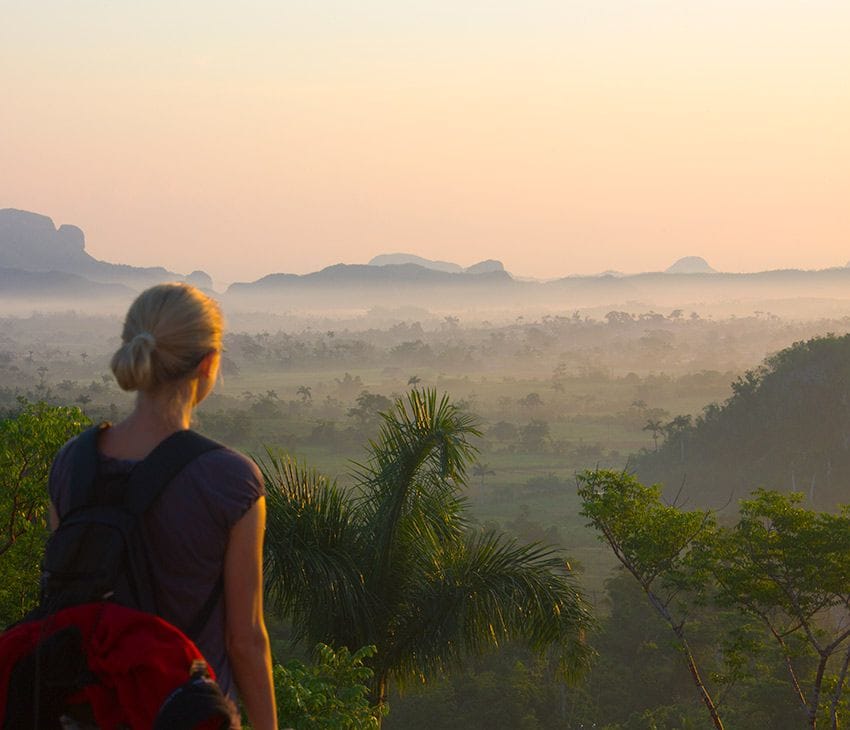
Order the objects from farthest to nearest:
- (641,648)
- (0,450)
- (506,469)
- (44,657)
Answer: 1. (506,469)
2. (641,648)
3. (0,450)
4. (44,657)

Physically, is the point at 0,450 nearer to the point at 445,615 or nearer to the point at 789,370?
the point at 445,615

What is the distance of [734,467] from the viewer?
150 feet

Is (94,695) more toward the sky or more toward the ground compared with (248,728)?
more toward the sky

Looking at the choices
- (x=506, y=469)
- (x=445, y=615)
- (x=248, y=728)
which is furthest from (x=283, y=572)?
(x=506, y=469)

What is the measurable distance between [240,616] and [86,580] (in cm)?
32

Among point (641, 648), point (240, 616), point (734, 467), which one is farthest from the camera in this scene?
point (734, 467)

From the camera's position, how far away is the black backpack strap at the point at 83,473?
198 centimetres

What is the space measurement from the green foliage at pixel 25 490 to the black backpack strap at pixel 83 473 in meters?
6.35

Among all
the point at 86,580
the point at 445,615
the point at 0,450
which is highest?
the point at 86,580

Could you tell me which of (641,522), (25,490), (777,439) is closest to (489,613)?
(641,522)

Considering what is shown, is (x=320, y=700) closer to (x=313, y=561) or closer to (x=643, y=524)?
(x=313, y=561)

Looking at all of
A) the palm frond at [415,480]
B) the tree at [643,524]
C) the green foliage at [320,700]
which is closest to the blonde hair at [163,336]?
the green foliage at [320,700]

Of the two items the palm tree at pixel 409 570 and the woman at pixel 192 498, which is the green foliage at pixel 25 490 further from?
the woman at pixel 192 498

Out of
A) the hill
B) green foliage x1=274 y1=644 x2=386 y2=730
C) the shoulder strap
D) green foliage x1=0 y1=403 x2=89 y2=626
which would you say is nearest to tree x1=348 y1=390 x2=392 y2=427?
the hill
